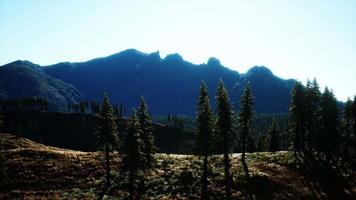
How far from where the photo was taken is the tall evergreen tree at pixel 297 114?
73.9m

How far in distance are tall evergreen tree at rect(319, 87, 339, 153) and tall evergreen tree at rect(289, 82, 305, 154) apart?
3.89m

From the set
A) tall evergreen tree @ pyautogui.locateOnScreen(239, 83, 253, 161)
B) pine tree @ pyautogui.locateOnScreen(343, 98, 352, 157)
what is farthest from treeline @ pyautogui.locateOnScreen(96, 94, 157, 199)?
pine tree @ pyautogui.locateOnScreen(343, 98, 352, 157)

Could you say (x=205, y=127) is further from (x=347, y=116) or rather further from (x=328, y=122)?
(x=347, y=116)

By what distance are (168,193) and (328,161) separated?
1249 inches

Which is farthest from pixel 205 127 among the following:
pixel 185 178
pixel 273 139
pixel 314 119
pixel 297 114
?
pixel 273 139

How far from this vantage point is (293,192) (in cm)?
5838

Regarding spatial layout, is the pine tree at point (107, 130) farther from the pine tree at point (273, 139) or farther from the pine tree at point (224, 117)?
the pine tree at point (273, 139)

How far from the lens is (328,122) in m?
74.5

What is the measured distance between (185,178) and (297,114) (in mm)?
26094

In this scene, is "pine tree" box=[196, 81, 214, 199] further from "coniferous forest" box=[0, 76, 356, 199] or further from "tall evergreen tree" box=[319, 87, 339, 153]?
"tall evergreen tree" box=[319, 87, 339, 153]

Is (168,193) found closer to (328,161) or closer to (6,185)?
(6,185)

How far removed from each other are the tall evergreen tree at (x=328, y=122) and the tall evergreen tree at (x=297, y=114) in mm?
3895

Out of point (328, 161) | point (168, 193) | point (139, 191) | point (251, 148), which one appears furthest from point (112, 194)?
point (251, 148)

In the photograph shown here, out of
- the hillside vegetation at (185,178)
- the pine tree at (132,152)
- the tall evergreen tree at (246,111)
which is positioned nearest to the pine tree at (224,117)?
the hillside vegetation at (185,178)
